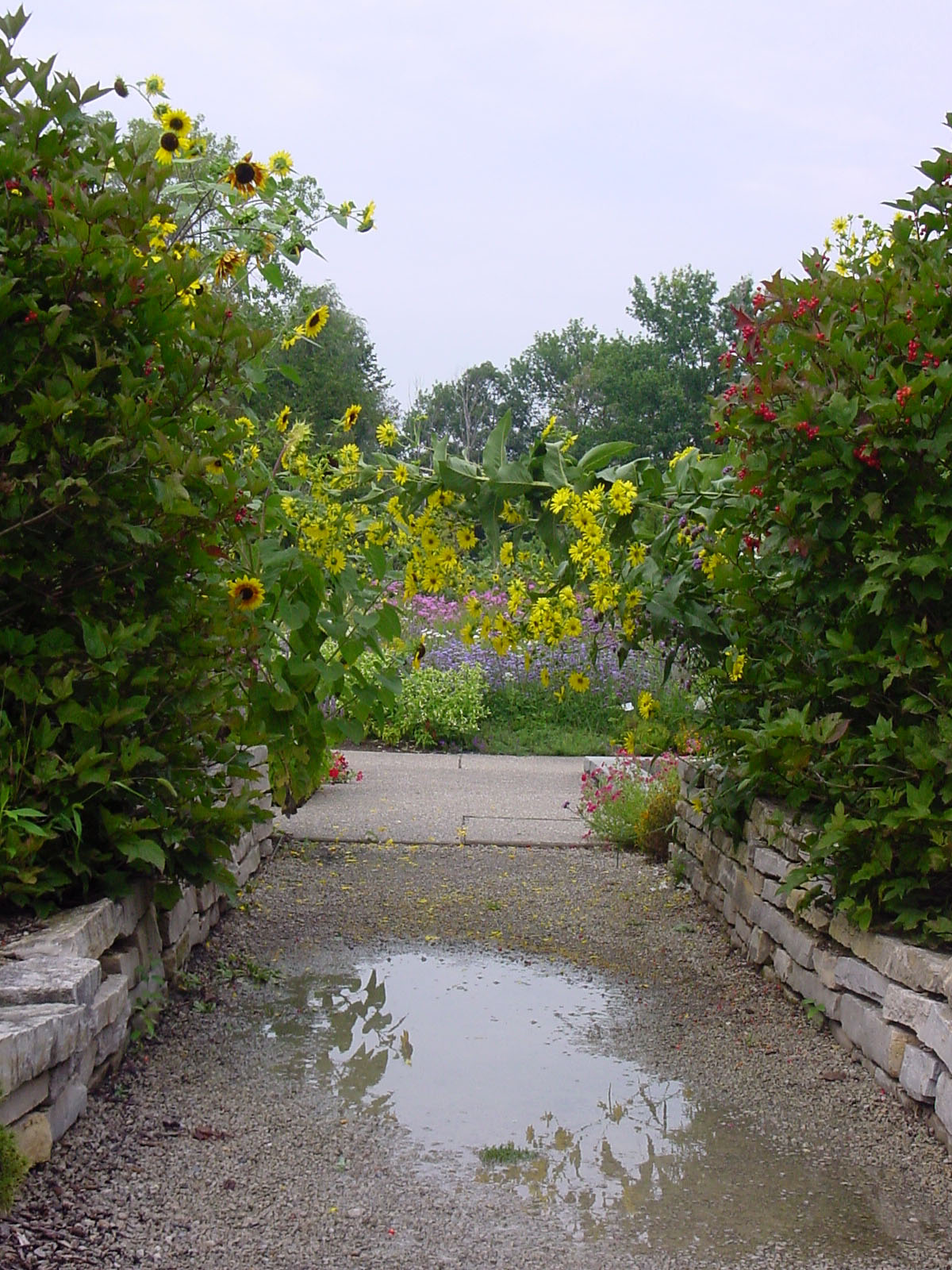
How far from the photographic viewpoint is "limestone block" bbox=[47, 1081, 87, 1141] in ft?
8.14

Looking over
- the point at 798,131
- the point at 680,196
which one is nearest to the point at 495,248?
the point at 680,196

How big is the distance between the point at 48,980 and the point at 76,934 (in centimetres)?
33

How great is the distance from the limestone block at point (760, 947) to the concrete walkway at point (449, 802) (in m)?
2.29

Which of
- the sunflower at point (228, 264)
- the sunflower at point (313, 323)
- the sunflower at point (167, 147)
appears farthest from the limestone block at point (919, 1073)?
the sunflower at point (167, 147)

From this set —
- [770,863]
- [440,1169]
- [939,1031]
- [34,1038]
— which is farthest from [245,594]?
[939,1031]

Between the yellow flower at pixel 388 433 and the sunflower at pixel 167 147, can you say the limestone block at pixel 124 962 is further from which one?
the sunflower at pixel 167 147

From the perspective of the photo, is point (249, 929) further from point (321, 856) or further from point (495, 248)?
point (495, 248)

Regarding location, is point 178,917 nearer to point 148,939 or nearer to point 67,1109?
point 148,939

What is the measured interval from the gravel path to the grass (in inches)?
1.8

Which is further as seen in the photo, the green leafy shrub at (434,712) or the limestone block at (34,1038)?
the green leafy shrub at (434,712)

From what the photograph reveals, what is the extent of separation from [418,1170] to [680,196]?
6046mm

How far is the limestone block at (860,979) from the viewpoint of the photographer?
122 inches

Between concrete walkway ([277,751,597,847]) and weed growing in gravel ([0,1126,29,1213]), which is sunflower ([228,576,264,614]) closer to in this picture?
weed growing in gravel ([0,1126,29,1213])

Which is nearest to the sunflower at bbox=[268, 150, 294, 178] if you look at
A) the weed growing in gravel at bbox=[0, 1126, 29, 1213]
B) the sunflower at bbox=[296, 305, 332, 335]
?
the sunflower at bbox=[296, 305, 332, 335]
